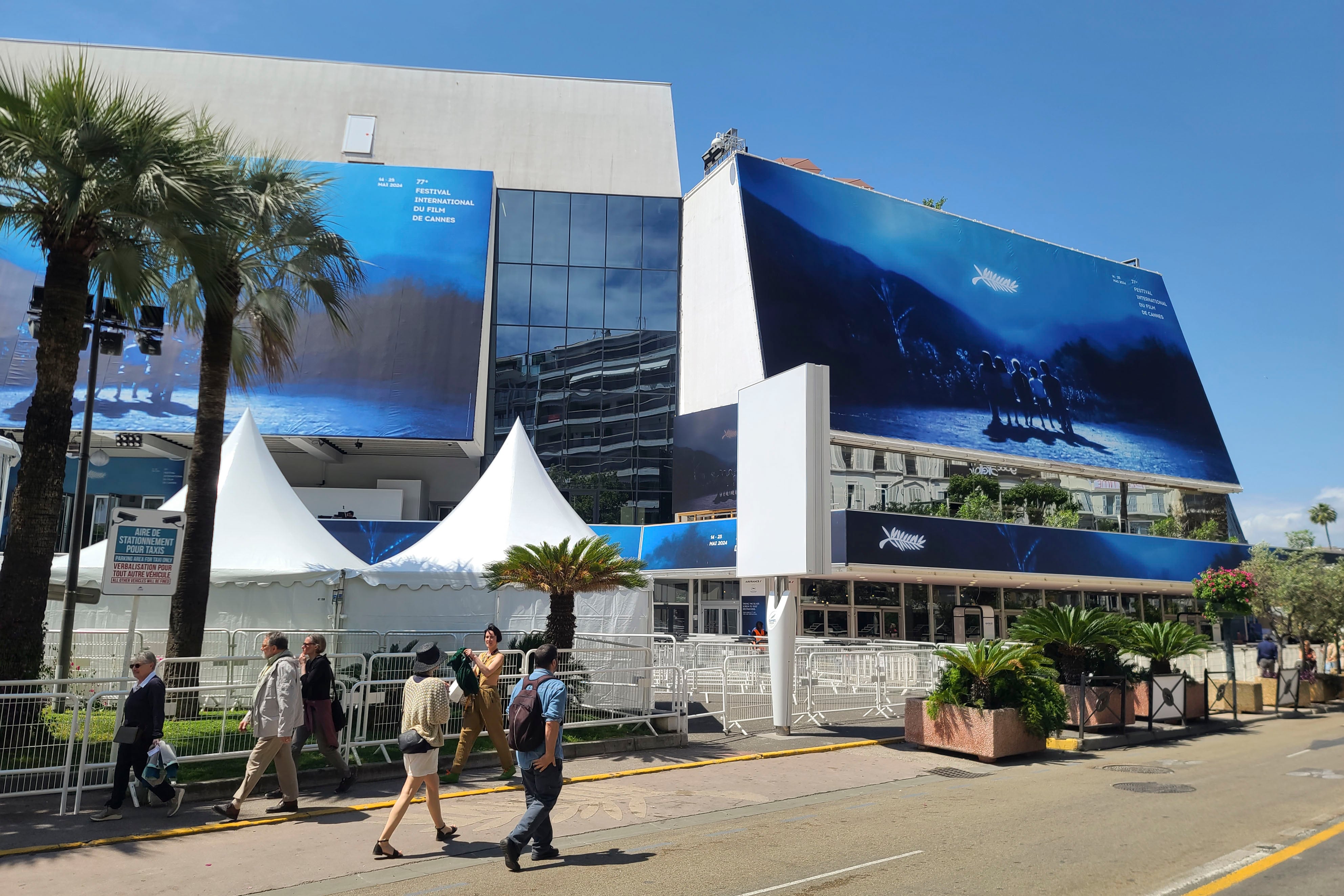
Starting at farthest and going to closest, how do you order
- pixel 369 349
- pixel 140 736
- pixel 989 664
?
1. pixel 369 349
2. pixel 989 664
3. pixel 140 736

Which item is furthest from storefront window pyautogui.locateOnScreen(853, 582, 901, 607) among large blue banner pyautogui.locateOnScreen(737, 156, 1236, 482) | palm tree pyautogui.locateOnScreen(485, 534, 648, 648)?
palm tree pyautogui.locateOnScreen(485, 534, 648, 648)

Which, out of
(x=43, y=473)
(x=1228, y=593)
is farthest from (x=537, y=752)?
(x=1228, y=593)

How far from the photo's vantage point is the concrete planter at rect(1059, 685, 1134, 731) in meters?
15.0

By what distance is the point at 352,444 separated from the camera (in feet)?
112

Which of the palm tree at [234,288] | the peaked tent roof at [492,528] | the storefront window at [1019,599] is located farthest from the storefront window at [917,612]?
the palm tree at [234,288]

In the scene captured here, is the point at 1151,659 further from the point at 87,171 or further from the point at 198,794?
the point at 87,171

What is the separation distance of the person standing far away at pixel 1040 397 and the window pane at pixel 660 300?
15650mm

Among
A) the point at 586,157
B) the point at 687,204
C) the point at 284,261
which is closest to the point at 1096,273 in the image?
the point at 687,204

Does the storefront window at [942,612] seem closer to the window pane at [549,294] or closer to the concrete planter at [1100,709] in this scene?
the concrete planter at [1100,709]

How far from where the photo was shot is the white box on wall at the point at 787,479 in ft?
45.9

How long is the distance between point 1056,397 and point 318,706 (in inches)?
1451

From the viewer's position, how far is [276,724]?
860 centimetres

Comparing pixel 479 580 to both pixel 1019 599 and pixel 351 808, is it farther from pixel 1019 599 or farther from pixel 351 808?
pixel 1019 599

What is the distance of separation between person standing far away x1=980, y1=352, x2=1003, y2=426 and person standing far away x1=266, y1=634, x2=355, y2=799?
32.1 metres
